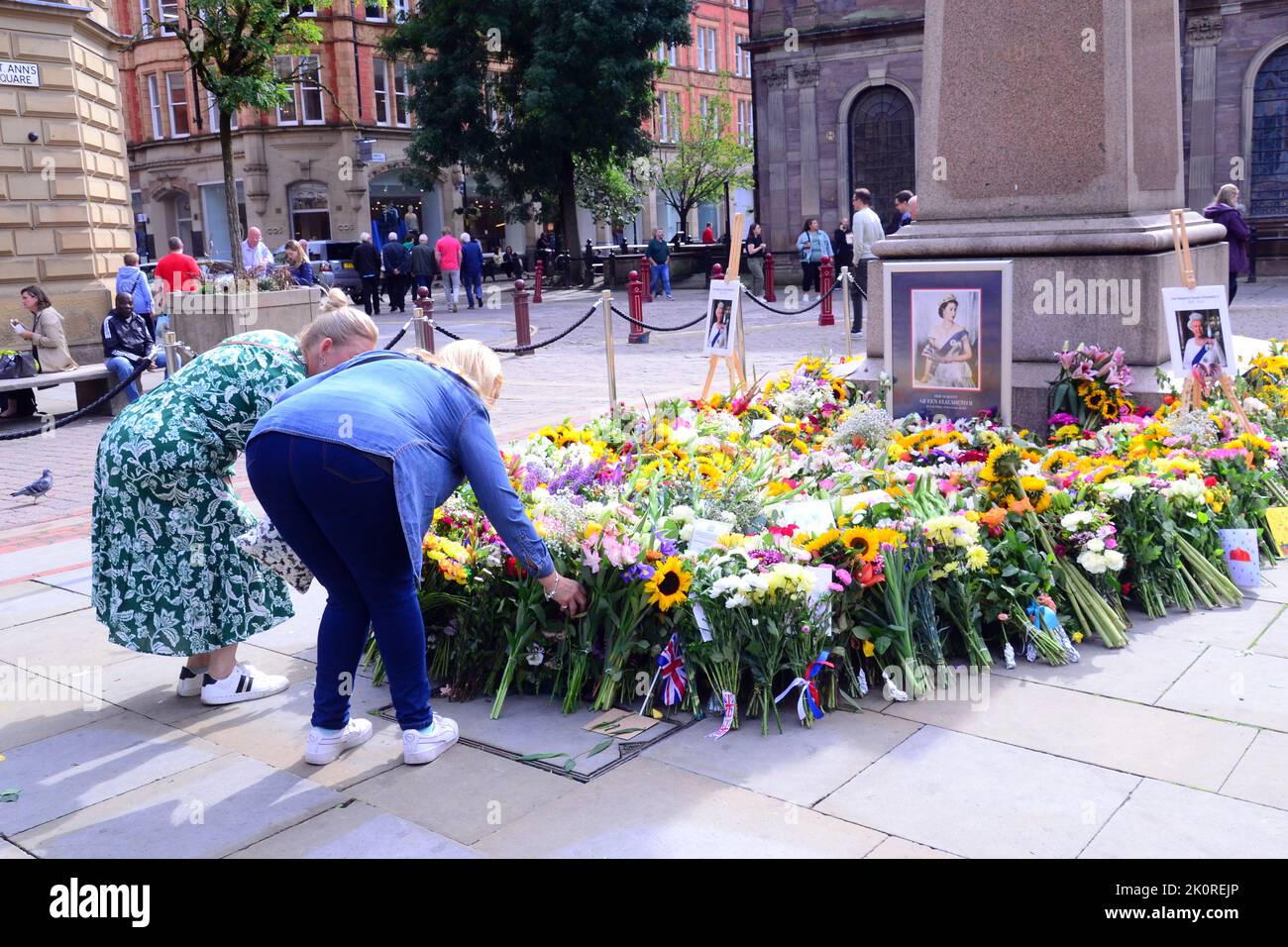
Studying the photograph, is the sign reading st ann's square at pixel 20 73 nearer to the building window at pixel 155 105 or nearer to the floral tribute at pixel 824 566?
the floral tribute at pixel 824 566

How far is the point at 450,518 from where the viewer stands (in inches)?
207

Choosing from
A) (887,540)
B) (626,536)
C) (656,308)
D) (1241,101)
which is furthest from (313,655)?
(1241,101)

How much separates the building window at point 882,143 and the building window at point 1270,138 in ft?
24.2

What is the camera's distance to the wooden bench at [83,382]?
12359 millimetres

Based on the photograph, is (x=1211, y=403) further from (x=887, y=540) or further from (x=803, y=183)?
(x=803, y=183)

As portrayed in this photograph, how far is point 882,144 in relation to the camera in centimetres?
3000

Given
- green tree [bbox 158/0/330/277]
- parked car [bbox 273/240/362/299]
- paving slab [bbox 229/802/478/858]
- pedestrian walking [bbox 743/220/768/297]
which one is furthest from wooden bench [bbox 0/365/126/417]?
pedestrian walking [bbox 743/220/768/297]

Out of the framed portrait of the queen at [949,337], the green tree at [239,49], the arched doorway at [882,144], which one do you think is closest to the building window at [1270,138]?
the arched doorway at [882,144]

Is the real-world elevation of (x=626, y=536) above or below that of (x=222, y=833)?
above

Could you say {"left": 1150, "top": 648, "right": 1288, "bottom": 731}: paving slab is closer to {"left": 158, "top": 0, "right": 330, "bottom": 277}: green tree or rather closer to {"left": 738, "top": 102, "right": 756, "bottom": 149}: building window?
{"left": 158, "top": 0, "right": 330, "bottom": 277}: green tree

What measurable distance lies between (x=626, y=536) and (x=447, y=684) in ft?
3.08

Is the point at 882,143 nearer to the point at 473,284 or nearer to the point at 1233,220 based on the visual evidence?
the point at 473,284

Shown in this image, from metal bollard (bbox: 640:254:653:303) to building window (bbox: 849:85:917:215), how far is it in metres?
5.50

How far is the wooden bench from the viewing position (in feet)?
40.5
